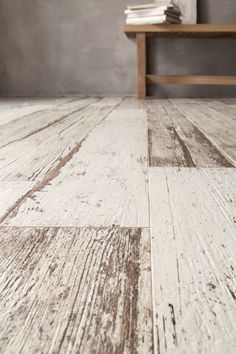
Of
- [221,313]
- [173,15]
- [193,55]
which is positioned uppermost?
[173,15]

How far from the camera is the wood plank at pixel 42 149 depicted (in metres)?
0.88

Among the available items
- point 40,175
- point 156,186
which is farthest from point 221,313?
point 40,175

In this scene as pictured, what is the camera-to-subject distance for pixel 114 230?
541 mm

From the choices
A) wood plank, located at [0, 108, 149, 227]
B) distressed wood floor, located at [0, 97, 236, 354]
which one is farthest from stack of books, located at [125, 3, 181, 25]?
distressed wood floor, located at [0, 97, 236, 354]

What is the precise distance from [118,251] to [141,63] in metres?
2.56

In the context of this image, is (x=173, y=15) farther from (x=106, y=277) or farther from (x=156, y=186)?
(x=106, y=277)

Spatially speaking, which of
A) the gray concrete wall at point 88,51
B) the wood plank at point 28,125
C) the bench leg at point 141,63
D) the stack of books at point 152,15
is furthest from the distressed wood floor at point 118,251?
the gray concrete wall at point 88,51

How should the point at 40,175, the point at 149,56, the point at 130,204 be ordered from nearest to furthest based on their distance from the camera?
the point at 130,204
the point at 40,175
the point at 149,56

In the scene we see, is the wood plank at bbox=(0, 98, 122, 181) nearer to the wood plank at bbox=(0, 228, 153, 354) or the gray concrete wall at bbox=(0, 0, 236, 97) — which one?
the wood plank at bbox=(0, 228, 153, 354)

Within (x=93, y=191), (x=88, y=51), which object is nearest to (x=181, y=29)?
(x=88, y=51)

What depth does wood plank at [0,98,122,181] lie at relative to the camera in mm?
881

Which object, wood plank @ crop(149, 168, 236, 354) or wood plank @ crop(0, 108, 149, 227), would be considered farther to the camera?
wood plank @ crop(0, 108, 149, 227)

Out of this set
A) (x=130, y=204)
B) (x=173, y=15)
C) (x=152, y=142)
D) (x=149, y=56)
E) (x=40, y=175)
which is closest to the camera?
(x=130, y=204)

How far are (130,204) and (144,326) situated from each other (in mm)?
325
